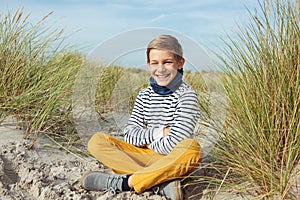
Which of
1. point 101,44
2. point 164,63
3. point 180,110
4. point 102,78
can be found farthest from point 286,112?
point 102,78

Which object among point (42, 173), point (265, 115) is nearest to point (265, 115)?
point (265, 115)

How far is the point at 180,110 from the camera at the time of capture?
2354mm

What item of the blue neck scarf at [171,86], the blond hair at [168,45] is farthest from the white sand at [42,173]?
the blond hair at [168,45]

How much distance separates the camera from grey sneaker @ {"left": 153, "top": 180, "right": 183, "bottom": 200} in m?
2.19

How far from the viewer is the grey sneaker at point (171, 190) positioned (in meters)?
2.19

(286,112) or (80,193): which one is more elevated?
(286,112)

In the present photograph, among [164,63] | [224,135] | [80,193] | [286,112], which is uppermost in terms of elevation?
[164,63]

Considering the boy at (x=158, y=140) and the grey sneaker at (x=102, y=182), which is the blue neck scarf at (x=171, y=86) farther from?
the grey sneaker at (x=102, y=182)

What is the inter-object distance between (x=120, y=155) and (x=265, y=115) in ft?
2.95

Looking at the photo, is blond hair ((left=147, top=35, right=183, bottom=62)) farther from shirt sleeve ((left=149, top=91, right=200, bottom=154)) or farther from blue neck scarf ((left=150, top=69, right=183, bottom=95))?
shirt sleeve ((left=149, top=91, right=200, bottom=154))

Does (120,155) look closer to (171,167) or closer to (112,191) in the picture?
(112,191)

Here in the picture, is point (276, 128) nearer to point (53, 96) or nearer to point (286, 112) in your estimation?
point (286, 112)

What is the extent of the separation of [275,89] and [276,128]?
0.22m

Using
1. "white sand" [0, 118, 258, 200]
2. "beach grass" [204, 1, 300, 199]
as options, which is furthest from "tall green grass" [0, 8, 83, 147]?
"beach grass" [204, 1, 300, 199]
